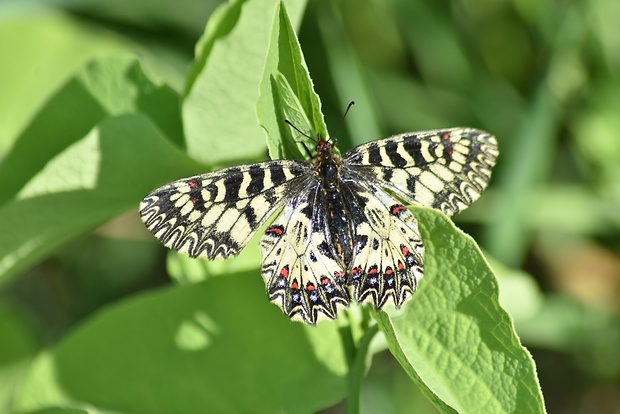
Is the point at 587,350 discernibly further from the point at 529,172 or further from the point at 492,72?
the point at 492,72

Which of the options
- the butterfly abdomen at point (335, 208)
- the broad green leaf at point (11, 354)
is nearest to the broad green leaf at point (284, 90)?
the butterfly abdomen at point (335, 208)

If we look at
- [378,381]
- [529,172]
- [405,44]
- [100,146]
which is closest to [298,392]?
[100,146]

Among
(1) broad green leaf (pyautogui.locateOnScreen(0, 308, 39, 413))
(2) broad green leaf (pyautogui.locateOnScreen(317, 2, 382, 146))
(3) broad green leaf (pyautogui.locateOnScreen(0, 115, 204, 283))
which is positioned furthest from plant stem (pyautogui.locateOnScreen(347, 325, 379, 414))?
(2) broad green leaf (pyautogui.locateOnScreen(317, 2, 382, 146))

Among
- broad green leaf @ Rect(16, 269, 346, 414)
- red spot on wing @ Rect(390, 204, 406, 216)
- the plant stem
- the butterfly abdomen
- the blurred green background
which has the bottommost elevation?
the blurred green background

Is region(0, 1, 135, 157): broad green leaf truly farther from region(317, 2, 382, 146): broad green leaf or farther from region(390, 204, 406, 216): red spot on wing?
region(390, 204, 406, 216): red spot on wing

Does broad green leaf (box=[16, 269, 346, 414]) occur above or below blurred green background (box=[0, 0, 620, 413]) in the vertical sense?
above

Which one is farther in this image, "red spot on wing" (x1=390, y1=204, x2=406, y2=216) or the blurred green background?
the blurred green background
